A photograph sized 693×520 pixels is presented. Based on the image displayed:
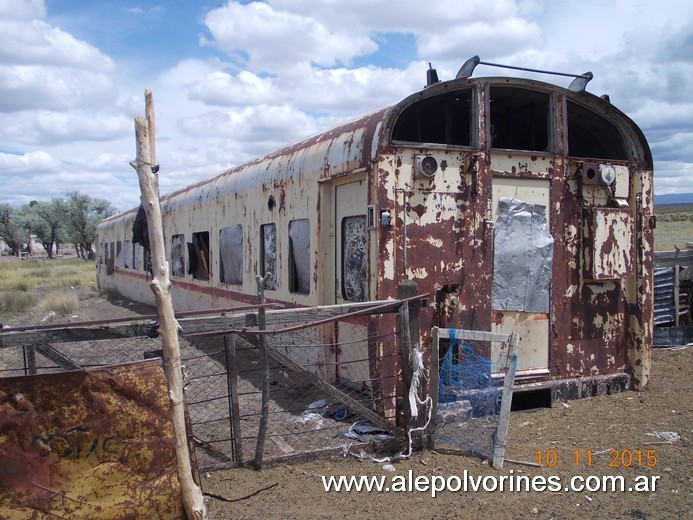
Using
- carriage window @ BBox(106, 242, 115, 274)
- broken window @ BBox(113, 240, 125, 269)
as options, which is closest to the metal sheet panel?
broken window @ BBox(113, 240, 125, 269)

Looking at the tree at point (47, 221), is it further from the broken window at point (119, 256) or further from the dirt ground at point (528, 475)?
the dirt ground at point (528, 475)

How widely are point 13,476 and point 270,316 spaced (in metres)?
2.16

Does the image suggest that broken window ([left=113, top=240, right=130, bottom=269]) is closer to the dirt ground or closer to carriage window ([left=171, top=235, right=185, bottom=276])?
carriage window ([left=171, top=235, right=185, bottom=276])

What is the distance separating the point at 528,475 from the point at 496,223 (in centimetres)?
276

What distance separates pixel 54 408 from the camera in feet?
11.3

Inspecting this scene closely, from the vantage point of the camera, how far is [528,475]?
4.91m

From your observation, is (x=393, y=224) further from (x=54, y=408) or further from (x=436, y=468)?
(x=54, y=408)

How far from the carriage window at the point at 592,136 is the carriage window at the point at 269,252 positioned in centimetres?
410

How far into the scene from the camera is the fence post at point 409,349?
517 centimetres

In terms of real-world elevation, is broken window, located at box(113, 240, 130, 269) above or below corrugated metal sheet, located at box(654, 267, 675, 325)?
above

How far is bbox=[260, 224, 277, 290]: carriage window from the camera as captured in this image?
8797 mm

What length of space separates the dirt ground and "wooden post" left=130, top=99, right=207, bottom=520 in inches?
23.8

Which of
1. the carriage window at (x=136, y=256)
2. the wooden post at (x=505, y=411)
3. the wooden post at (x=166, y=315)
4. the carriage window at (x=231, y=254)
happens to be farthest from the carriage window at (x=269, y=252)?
the carriage window at (x=136, y=256)

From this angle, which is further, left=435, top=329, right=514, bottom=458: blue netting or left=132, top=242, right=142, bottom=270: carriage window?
left=132, top=242, right=142, bottom=270: carriage window
